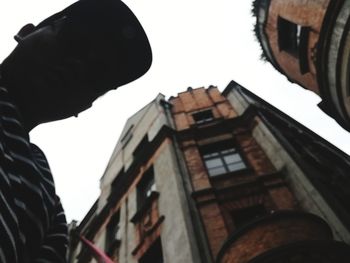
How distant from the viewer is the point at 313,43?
9.39 m

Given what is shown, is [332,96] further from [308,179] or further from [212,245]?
[212,245]

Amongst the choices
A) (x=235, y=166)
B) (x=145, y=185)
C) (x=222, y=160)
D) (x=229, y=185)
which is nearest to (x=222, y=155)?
(x=222, y=160)

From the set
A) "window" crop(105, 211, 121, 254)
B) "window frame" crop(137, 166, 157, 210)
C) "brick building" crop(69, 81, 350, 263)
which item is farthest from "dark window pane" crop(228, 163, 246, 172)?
"window" crop(105, 211, 121, 254)

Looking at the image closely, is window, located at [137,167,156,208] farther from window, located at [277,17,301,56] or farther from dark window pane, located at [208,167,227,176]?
window, located at [277,17,301,56]

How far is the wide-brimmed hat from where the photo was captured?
1.83m

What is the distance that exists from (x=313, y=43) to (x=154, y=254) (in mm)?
8223

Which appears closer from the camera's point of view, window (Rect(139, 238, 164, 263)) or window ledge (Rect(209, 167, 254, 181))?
window (Rect(139, 238, 164, 263))

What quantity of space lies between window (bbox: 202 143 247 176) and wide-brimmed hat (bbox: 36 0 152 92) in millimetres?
10472

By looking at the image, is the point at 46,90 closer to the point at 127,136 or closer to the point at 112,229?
the point at 112,229

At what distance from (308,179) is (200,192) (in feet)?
11.1

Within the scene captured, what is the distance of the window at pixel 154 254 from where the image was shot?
11.0 metres

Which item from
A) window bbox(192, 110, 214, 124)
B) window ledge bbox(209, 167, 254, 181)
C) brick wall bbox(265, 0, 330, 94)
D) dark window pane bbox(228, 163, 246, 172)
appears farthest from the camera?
window bbox(192, 110, 214, 124)

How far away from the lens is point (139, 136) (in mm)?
19719

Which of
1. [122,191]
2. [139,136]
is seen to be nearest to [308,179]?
[122,191]
